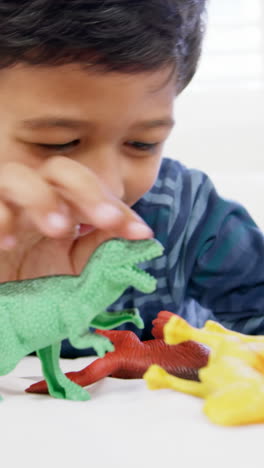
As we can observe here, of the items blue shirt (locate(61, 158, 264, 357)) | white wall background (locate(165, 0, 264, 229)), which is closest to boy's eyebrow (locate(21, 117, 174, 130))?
blue shirt (locate(61, 158, 264, 357))

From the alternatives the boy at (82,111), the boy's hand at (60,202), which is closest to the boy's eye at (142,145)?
the boy at (82,111)

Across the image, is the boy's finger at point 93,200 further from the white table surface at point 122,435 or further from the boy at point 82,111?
the white table surface at point 122,435

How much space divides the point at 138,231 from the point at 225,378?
104 millimetres

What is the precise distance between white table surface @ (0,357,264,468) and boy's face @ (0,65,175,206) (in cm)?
23

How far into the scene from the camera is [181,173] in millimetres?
973

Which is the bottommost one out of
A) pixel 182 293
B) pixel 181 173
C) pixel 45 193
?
pixel 182 293

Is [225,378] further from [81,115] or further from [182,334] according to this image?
[81,115]

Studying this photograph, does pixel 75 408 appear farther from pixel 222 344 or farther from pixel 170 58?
pixel 170 58

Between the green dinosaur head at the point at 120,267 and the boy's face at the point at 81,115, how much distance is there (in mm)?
187

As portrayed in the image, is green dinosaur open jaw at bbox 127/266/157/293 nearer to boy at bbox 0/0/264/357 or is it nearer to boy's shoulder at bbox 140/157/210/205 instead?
boy at bbox 0/0/264/357

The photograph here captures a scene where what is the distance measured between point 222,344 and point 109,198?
12cm

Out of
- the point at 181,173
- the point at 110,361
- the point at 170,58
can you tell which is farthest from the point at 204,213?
the point at 110,361

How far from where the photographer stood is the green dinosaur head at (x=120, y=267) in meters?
0.39

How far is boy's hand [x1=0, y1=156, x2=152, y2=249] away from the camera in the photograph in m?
0.41
